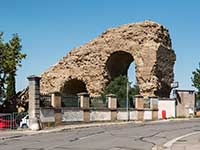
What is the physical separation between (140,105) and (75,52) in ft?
52.2

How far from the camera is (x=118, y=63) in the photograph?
63688 millimetres

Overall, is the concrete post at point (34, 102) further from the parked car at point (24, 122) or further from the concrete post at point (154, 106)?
the concrete post at point (154, 106)

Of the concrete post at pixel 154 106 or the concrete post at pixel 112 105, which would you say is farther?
the concrete post at pixel 154 106

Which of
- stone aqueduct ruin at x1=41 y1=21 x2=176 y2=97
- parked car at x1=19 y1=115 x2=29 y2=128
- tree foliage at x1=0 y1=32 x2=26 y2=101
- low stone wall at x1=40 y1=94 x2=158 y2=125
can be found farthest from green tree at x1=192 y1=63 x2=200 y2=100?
parked car at x1=19 y1=115 x2=29 y2=128

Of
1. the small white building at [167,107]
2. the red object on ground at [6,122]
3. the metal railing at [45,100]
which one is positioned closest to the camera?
the red object on ground at [6,122]

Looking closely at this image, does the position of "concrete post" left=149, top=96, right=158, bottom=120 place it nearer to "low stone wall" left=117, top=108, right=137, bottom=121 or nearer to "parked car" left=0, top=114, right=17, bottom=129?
"low stone wall" left=117, top=108, right=137, bottom=121

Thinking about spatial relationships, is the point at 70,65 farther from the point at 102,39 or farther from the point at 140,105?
the point at 140,105

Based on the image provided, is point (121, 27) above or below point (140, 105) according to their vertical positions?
above

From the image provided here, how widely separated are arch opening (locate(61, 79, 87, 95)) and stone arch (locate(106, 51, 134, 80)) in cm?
399

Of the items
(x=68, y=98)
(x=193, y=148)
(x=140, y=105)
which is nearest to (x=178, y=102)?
(x=140, y=105)

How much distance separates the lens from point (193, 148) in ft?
59.0

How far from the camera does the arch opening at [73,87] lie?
61.1 meters

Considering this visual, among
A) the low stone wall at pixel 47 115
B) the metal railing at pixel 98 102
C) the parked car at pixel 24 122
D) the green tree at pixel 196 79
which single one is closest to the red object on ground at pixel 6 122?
the parked car at pixel 24 122

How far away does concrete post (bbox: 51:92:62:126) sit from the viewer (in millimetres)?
35094
